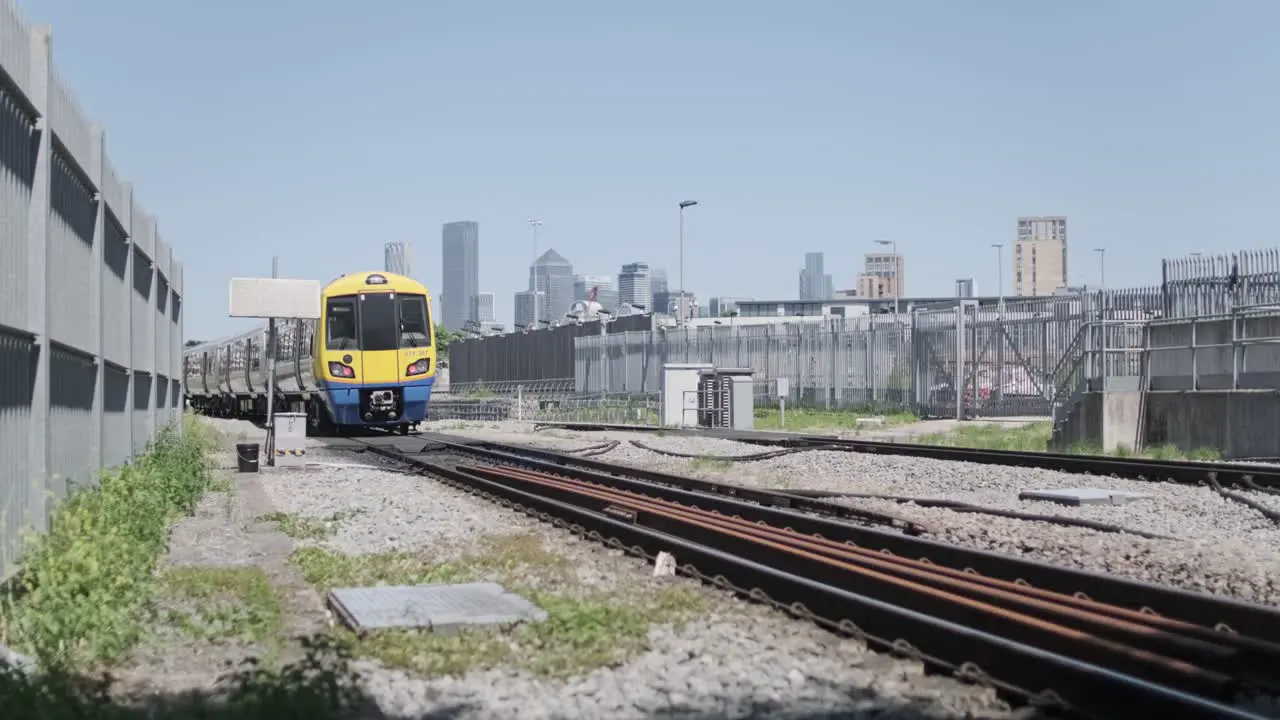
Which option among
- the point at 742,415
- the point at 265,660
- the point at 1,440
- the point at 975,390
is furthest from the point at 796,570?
the point at 975,390

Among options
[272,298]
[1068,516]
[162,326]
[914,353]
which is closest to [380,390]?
[272,298]

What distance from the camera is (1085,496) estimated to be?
14.5 m

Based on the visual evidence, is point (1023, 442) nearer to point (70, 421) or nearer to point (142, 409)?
point (142, 409)

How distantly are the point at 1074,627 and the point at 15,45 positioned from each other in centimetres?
659

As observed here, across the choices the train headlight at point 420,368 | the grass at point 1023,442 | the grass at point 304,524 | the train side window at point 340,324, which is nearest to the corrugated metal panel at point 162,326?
the grass at point 304,524

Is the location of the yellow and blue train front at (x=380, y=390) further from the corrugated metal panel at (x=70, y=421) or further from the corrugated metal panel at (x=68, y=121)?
the corrugated metal panel at (x=68, y=121)

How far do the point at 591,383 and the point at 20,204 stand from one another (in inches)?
2105

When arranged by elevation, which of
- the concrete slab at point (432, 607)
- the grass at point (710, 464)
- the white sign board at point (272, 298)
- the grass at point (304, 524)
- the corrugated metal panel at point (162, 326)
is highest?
the white sign board at point (272, 298)

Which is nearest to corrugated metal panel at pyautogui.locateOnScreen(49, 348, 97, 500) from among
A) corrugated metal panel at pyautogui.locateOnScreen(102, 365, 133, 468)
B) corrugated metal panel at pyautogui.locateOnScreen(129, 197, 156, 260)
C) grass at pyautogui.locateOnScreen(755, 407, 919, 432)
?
corrugated metal panel at pyautogui.locateOnScreen(102, 365, 133, 468)

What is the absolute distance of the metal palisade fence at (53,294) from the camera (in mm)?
8258

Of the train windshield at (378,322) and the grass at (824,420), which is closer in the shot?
the train windshield at (378,322)

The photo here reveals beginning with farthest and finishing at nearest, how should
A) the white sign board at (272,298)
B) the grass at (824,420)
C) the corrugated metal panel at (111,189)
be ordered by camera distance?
the grass at (824,420), the white sign board at (272,298), the corrugated metal panel at (111,189)

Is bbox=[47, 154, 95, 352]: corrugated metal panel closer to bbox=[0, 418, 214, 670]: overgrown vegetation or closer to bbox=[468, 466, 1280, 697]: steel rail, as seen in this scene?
bbox=[0, 418, 214, 670]: overgrown vegetation

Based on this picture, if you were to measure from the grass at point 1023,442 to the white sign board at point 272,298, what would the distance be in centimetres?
1223
